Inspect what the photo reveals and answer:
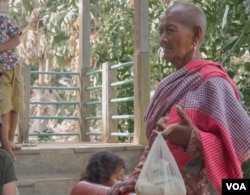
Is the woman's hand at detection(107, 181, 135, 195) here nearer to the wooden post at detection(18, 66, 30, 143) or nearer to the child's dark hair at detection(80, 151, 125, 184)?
the child's dark hair at detection(80, 151, 125, 184)

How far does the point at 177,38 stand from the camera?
2.15 meters

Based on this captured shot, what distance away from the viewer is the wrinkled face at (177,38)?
2.16m

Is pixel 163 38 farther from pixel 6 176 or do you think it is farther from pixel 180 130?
pixel 6 176

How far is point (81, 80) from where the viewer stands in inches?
321

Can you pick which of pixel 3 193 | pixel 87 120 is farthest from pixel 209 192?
pixel 87 120

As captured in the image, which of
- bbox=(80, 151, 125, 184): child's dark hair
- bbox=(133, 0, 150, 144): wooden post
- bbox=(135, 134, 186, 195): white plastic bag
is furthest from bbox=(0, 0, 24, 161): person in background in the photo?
bbox=(135, 134, 186, 195): white plastic bag

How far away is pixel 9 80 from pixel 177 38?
322cm

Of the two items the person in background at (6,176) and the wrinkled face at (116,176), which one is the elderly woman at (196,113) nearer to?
the person in background at (6,176)

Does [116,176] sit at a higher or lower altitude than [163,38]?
lower

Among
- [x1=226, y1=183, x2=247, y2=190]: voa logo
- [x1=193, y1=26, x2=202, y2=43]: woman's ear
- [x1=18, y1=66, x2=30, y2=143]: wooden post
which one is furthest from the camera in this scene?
[x1=18, y1=66, x2=30, y2=143]: wooden post

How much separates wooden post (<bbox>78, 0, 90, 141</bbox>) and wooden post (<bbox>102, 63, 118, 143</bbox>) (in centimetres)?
72

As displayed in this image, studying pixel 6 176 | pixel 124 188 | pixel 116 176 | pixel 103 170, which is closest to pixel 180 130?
pixel 124 188

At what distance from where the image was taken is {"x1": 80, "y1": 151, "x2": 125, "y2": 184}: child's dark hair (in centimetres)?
391

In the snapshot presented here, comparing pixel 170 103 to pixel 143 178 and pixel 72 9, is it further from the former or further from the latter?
pixel 72 9
